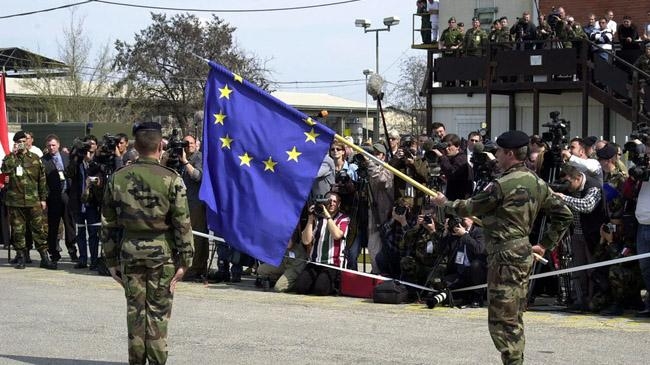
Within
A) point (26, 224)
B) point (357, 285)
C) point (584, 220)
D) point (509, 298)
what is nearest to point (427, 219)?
point (357, 285)

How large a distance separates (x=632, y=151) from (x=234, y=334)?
14.9 feet

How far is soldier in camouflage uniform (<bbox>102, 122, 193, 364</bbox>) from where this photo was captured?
24.3 feet

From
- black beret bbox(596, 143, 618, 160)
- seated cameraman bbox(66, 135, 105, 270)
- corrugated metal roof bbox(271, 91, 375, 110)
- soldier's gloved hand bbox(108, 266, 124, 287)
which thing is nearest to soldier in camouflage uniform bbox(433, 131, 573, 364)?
soldier's gloved hand bbox(108, 266, 124, 287)

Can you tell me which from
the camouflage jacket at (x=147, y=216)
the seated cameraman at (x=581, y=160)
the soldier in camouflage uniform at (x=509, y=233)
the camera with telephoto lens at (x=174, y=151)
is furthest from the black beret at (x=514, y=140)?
the camera with telephoto lens at (x=174, y=151)

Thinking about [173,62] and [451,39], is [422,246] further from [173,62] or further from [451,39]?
[173,62]

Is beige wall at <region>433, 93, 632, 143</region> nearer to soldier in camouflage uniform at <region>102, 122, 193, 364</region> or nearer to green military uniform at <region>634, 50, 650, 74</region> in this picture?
green military uniform at <region>634, 50, 650, 74</region>

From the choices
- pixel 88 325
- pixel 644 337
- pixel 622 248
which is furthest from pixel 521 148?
pixel 88 325

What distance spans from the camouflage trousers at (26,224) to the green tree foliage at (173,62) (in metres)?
34.5

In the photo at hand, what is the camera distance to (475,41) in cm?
2638

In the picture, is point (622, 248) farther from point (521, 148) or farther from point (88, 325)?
point (88, 325)

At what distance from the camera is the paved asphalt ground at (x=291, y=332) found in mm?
8758

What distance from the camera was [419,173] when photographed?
13.0 m

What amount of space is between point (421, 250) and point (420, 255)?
7cm

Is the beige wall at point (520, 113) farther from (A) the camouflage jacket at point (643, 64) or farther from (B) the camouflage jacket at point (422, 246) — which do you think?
(B) the camouflage jacket at point (422, 246)
